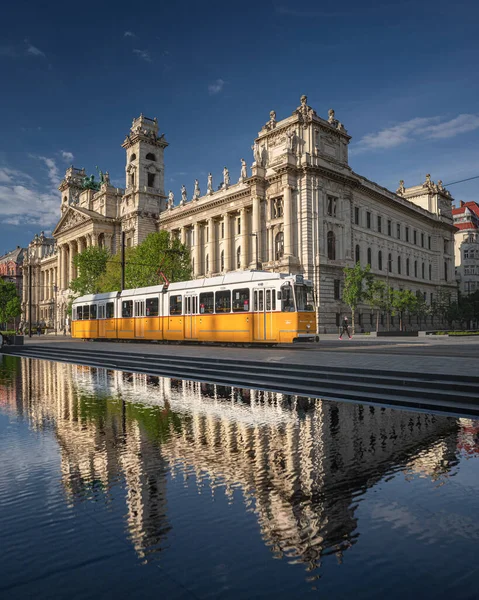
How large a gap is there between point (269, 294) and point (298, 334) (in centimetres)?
239

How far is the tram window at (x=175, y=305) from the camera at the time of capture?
93.5ft

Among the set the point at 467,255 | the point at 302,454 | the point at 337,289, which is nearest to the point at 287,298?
the point at 302,454

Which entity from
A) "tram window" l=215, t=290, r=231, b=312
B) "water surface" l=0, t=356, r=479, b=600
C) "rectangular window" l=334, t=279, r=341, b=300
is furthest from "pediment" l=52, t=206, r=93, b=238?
"water surface" l=0, t=356, r=479, b=600

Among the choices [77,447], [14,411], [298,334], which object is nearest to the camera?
[77,447]

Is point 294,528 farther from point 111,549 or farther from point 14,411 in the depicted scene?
point 14,411

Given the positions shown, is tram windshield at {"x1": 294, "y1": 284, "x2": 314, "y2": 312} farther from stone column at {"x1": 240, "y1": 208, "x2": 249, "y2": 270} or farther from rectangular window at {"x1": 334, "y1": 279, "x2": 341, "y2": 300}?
stone column at {"x1": 240, "y1": 208, "x2": 249, "y2": 270}

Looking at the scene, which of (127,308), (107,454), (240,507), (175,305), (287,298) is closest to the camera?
(240,507)

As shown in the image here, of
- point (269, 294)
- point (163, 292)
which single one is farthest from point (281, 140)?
point (269, 294)

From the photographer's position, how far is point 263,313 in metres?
23.8

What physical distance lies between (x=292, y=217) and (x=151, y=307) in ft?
80.7

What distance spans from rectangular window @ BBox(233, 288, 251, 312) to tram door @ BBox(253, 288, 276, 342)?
Result: 48 centimetres

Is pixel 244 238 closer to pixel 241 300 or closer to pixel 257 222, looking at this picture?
pixel 257 222

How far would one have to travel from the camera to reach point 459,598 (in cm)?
280

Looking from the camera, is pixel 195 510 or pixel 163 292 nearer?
pixel 195 510
